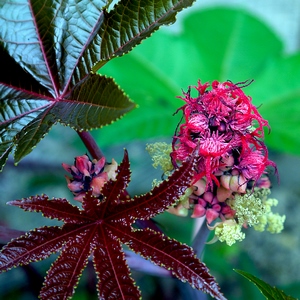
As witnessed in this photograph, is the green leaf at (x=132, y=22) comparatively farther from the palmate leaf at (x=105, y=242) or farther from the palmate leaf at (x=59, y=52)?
the palmate leaf at (x=105, y=242)

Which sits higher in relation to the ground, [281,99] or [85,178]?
[281,99]

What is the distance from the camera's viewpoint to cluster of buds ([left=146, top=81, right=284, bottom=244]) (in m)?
0.58

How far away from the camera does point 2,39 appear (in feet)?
2.15

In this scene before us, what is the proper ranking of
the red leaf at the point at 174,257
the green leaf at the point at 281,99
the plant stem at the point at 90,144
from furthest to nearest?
the green leaf at the point at 281,99
the plant stem at the point at 90,144
the red leaf at the point at 174,257

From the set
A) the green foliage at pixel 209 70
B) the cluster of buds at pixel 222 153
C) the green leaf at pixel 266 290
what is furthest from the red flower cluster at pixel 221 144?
the green foliage at pixel 209 70

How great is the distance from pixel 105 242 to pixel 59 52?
29 cm

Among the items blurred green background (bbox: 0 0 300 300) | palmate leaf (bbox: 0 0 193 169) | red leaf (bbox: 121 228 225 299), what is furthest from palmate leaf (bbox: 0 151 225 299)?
blurred green background (bbox: 0 0 300 300)

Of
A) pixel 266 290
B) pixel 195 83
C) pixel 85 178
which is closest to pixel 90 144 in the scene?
pixel 85 178

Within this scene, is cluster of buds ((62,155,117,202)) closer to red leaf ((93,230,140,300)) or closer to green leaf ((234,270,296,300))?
red leaf ((93,230,140,300))

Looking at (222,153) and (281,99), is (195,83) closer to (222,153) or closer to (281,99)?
(281,99)

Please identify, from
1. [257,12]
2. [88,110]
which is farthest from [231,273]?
[257,12]

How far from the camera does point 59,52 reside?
670mm

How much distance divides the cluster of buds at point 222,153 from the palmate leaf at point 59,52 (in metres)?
Result: 0.12

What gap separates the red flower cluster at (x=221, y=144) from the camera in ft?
1.89
